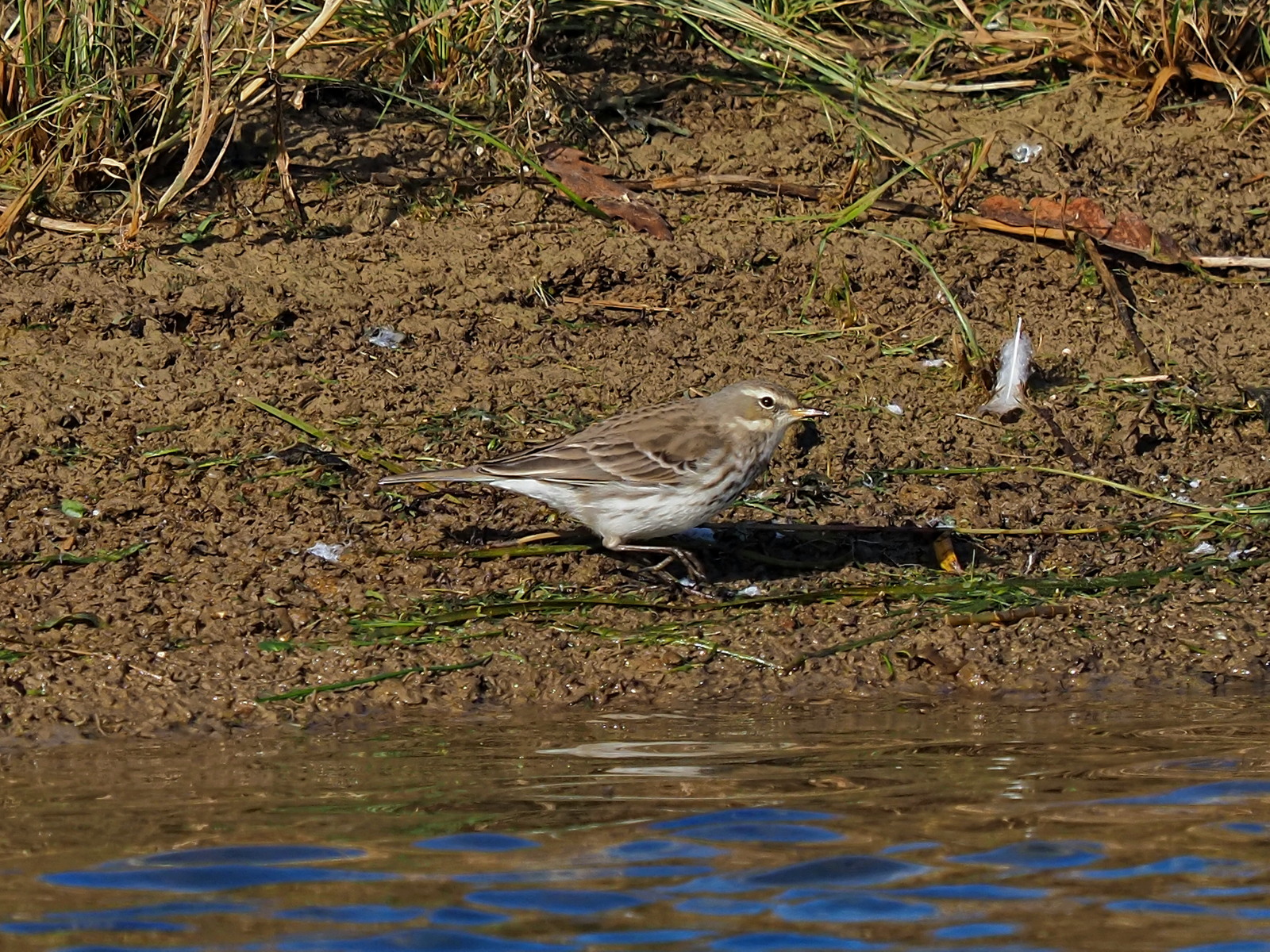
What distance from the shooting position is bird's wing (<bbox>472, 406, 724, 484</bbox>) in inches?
311

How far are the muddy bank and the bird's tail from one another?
0.30 meters

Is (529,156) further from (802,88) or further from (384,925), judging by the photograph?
(384,925)

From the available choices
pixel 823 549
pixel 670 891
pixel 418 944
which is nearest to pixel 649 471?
pixel 823 549

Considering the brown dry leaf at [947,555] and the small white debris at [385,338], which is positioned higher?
the small white debris at [385,338]

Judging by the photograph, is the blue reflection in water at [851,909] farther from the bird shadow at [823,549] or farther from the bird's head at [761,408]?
the bird's head at [761,408]

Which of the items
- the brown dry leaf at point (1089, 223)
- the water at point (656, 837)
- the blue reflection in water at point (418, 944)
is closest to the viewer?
Result: the blue reflection in water at point (418, 944)

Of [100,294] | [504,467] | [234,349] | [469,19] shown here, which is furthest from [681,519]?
[469,19]

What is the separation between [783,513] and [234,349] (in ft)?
8.86

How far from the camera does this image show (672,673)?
23.9 feet

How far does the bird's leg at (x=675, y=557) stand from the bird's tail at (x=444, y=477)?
64 centimetres

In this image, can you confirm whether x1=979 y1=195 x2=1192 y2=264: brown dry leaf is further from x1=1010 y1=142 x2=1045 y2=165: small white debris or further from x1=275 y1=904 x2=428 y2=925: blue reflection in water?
x1=275 y1=904 x2=428 y2=925: blue reflection in water

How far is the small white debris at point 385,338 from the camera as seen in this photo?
923 cm

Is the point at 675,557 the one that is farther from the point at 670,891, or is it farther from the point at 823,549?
the point at 670,891

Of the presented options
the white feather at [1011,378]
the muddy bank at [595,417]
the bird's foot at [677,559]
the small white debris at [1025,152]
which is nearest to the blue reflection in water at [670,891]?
the muddy bank at [595,417]
